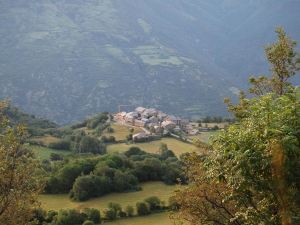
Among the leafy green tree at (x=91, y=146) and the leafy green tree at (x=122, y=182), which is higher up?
the leafy green tree at (x=91, y=146)

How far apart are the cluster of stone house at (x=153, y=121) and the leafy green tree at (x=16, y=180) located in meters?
71.5

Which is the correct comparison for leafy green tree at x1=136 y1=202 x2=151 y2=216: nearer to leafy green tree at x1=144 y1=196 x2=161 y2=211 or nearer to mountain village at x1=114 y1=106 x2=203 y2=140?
leafy green tree at x1=144 y1=196 x2=161 y2=211

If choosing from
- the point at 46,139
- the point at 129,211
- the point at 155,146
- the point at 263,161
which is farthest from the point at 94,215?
the point at 46,139

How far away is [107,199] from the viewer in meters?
47.0

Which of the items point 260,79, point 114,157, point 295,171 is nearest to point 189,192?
point 260,79

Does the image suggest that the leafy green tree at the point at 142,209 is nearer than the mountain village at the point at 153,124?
Yes

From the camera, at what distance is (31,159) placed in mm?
16031

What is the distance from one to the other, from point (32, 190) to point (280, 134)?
8316 millimetres

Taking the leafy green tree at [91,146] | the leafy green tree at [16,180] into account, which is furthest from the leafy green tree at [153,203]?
the leafy green tree at [91,146]

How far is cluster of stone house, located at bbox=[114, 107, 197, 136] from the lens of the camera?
297ft

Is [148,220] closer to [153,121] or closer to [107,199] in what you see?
[107,199]

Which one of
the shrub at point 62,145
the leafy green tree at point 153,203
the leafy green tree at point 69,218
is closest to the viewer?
the leafy green tree at point 69,218

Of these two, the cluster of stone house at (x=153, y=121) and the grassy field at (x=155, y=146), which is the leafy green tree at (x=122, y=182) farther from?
the cluster of stone house at (x=153, y=121)

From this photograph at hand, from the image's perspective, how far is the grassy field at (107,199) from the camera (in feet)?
146
